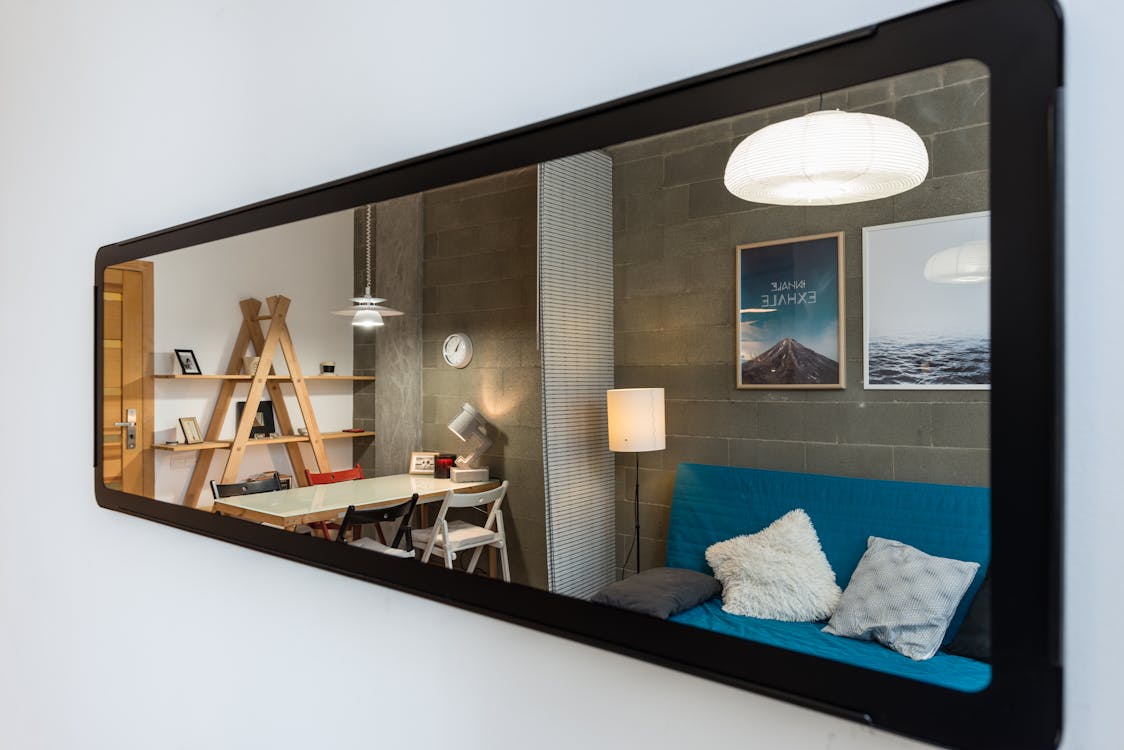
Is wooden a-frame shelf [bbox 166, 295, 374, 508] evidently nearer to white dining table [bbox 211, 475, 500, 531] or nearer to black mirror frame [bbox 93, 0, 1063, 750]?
white dining table [bbox 211, 475, 500, 531]

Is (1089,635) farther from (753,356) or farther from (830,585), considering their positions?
(753,356)

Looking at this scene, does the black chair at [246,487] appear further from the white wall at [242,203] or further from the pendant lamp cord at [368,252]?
the pendant lamp cord at [368,252]

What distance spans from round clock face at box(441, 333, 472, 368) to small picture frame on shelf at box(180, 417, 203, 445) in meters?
0.71

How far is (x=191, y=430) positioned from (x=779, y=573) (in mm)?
1233

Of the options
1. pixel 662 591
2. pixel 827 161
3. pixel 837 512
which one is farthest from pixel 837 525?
pixel 827 161

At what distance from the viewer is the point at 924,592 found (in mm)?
652

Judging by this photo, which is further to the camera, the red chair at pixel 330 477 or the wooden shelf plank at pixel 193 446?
the wooden shelf plank at pixel 193 446

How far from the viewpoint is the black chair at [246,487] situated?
1368 mm

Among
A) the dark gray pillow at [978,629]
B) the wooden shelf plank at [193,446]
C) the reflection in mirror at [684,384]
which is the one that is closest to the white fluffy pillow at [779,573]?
the reflection in mirror at [684,384]

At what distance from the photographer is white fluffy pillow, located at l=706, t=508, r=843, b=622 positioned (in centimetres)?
72

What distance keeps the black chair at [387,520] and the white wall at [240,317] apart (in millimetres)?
93

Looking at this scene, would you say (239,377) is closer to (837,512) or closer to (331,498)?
(331,498)

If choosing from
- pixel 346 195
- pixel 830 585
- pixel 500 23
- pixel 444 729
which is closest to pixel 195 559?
pixel 444 729

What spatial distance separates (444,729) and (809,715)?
59 cm
